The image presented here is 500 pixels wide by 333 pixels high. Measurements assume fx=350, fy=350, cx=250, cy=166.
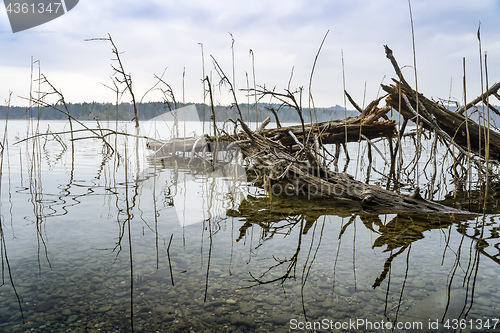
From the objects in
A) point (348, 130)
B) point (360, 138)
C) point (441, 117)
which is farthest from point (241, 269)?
point (348, 130)

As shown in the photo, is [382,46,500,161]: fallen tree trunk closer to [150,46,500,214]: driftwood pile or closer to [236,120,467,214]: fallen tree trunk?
[150,46,500,214]: driftwood pile

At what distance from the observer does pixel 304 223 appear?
3.36 meters

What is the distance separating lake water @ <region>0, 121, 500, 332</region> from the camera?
1.69 metres

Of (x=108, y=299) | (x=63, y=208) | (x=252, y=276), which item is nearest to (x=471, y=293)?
(x=252, y=276)

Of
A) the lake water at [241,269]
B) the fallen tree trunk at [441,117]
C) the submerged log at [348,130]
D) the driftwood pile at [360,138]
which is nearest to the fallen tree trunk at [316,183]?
the driftwood pile at [360,138]

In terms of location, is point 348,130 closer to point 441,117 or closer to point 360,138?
point 360,138

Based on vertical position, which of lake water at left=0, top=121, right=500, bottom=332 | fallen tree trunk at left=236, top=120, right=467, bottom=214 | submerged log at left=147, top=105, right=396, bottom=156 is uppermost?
submerged log at left=147, top=105, right=396, bottom=156

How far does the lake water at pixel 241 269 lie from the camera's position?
169 centimetres

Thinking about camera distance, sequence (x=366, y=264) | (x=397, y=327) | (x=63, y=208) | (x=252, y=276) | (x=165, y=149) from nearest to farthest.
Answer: (x=397, y=327) → (x=252, y=276) → (x=366, y=264) → (x=63, y=208) → (x=165, y=149)

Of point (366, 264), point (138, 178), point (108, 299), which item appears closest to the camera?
point (108, 299)

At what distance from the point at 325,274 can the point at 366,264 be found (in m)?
0.36

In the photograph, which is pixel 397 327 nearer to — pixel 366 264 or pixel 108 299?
pixel 366 264

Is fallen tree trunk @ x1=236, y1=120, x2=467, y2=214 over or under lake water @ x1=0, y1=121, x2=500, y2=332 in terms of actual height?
over

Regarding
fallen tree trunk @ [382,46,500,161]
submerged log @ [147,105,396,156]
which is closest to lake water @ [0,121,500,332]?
fallen tree trunk @ [382,46,500,161]
